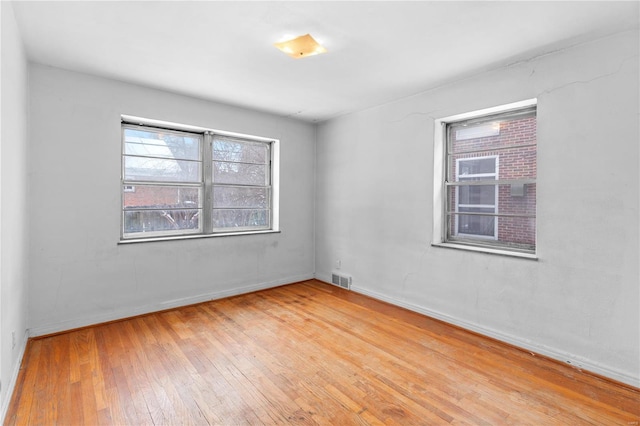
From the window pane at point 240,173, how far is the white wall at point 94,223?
0.52 m

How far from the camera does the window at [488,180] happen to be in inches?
118

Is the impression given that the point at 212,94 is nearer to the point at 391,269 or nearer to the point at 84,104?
the point at 84,104

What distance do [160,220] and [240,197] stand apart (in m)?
1.11

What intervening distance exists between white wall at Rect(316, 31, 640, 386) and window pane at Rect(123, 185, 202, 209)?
2650 millimetres

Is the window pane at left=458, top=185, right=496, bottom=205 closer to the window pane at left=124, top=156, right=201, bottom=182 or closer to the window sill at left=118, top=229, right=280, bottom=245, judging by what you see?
the window sill at left=118, top=229, right=280, bottom=245

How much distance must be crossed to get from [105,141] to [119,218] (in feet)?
2.70

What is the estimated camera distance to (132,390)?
7.10 feet

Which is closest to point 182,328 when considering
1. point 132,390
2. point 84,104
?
point 132,390

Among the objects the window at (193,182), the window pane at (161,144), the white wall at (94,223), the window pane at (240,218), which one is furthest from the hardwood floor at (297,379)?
the window pane at (161,144)

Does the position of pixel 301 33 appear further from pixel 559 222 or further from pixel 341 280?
pixel 341 280

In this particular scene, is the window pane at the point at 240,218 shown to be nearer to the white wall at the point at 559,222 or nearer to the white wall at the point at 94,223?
the white wall at the point at 94,223

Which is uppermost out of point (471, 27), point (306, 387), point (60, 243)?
point (471, 27)

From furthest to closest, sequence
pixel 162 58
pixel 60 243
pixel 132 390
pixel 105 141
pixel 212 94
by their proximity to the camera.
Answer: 1. pixel 212 94
2. pixel 105 141
3. pixel 60 243
4. pixel 162 58
5. pixel 132 390

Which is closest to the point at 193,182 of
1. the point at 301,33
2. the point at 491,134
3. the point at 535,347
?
the point at 301,33
